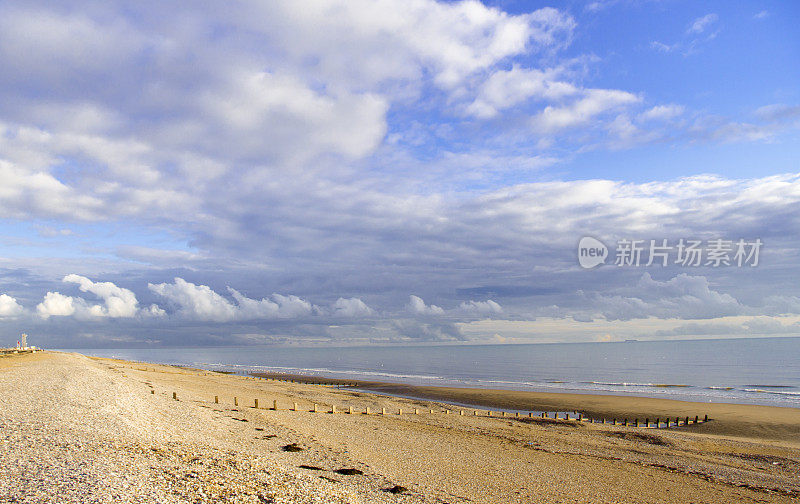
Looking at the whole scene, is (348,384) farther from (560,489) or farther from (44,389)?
(560,489)

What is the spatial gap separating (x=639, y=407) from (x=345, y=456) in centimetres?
3762

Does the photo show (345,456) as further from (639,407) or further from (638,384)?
(638,384)

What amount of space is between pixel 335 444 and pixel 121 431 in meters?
8.49

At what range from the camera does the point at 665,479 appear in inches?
731

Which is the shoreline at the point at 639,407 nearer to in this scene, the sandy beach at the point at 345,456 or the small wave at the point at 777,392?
the sandy beach at the point at 345,456

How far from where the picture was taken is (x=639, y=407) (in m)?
45.6

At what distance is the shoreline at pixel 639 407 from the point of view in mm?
34500

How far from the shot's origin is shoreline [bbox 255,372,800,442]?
34500mm

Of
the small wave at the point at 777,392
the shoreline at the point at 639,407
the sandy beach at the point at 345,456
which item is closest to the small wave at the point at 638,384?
the small wave at the point at 777,392

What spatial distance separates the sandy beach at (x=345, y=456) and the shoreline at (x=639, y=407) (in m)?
0.60

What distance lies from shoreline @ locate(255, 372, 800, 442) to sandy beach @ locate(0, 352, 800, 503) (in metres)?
0.60

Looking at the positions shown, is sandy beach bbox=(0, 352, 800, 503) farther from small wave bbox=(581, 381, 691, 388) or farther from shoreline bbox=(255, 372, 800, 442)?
small wave bbox=(581, 381, 691, 388)

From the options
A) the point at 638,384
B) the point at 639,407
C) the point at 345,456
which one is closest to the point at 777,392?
the point at 638,384

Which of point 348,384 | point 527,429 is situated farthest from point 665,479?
point 348,384
